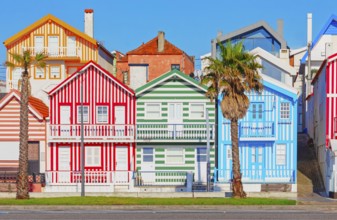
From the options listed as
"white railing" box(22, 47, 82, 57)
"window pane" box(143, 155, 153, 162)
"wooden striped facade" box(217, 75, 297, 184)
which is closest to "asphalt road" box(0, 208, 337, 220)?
"wooden striped facade" box(217, 75, 297, 184)

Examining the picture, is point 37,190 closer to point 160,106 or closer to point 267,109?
point 160,106

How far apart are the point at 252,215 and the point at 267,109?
2169 cm

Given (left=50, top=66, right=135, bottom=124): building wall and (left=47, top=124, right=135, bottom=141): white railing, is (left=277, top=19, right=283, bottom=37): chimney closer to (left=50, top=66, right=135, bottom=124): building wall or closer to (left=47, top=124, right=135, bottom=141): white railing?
(left=50, top=66, right=135, bottom=124): building wall

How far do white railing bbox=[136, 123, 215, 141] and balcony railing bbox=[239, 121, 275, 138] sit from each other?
7.11ft

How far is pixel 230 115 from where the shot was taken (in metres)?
46.9

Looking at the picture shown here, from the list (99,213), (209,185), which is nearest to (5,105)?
(209,185)

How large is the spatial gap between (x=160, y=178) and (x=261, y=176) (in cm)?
684

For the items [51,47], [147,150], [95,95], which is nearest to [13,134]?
[95,95]

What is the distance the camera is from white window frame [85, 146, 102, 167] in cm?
5844

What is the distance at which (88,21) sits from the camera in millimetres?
74875

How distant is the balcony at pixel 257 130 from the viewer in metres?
56.9

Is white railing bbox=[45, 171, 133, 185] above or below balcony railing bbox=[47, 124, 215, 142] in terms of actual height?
below

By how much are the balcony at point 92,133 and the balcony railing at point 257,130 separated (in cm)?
751

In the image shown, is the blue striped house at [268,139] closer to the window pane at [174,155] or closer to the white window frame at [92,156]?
the window pane at [174,155]
